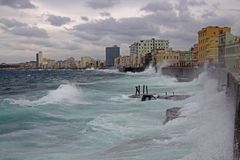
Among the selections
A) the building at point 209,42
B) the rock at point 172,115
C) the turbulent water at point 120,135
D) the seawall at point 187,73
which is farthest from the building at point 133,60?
the rock at point 172,115

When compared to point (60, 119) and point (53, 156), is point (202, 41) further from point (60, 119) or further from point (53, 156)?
point (53, 156)

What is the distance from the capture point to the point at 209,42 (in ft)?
260

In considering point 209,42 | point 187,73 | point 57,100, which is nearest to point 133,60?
point 209,42

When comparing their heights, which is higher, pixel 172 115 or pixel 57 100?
pixel 172 115

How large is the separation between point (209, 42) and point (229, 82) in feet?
201

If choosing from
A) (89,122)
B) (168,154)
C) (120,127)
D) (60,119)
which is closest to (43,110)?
(60,119)

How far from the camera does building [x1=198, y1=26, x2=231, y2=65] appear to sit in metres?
75.2

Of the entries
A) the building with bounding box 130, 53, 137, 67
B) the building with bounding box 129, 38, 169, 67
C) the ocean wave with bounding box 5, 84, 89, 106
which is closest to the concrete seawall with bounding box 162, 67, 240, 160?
the ocean wave with bounding box 5, 84, 89, 106

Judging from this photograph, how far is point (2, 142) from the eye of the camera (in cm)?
1548

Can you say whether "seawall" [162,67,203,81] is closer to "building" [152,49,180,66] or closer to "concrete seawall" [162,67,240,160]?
"concrete seawall" [162,67,240,160]

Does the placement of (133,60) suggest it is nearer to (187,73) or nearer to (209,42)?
(209,42)

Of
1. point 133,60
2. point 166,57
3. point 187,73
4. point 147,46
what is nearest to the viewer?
point 187,73

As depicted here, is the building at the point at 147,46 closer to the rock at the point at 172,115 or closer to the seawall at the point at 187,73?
the seawall at the point at 187,73

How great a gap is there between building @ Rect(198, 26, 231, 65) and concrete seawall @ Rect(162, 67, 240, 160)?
23.9 ft
